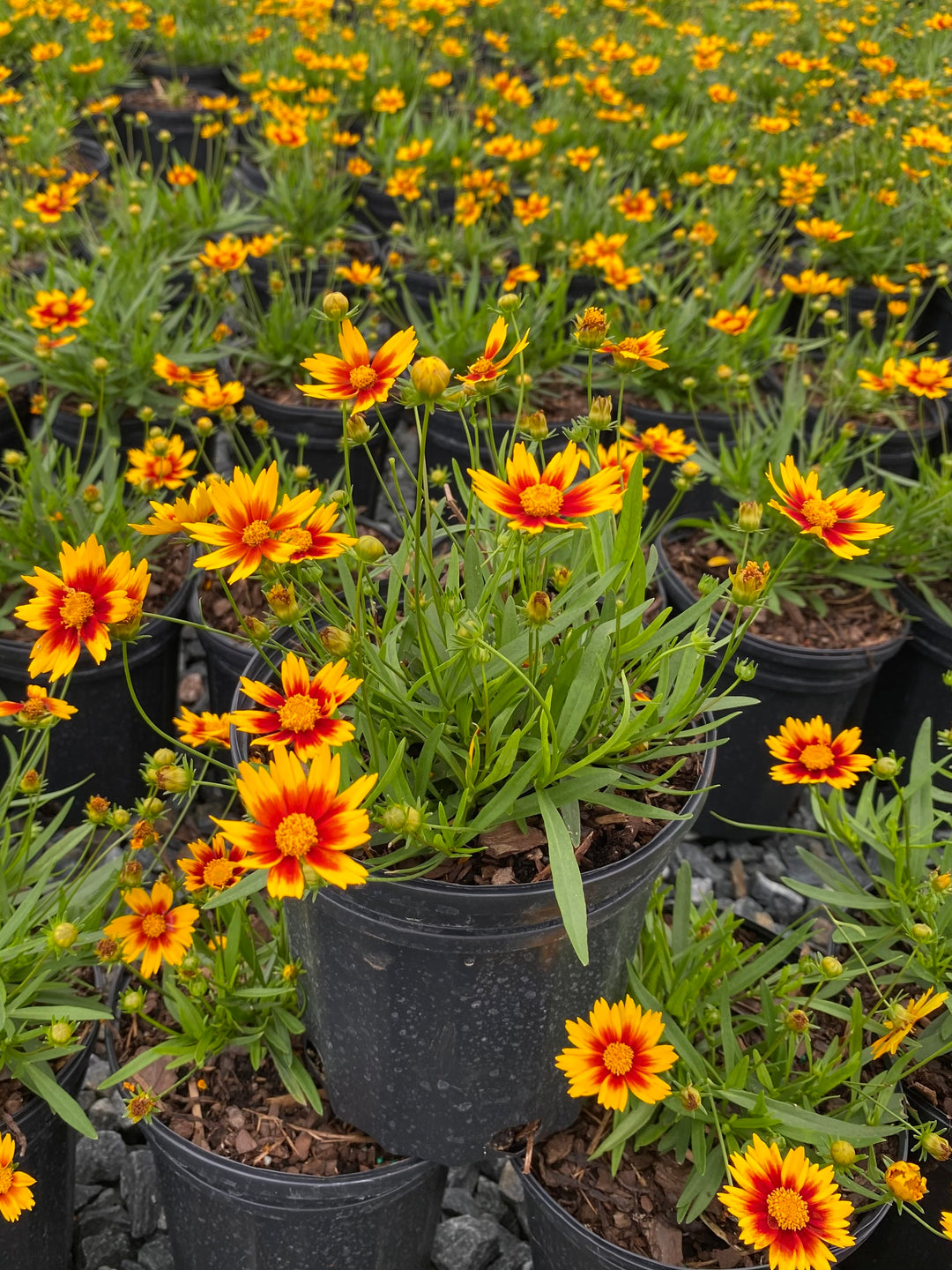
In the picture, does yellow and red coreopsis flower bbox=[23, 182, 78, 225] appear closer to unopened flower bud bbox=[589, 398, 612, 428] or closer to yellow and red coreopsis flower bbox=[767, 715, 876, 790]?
unopened flower bud bbox=[589, 398, 612, 428]

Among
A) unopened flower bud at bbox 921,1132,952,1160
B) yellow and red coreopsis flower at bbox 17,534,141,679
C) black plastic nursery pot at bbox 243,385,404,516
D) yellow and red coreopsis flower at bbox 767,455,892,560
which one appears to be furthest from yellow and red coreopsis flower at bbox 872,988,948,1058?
black plastic nursery pot at bbox 243,385,404,516

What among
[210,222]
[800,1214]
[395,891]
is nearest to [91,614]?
[395,891]

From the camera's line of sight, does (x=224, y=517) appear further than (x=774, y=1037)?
No

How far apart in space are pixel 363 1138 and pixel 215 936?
314mm

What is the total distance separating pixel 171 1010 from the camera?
125 centimetres

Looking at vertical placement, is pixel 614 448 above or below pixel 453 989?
above

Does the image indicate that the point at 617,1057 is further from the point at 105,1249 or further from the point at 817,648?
the point at 817,648

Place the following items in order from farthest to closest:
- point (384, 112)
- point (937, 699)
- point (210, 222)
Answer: point (384, 112)
point (210, 222)
point (937, 699)

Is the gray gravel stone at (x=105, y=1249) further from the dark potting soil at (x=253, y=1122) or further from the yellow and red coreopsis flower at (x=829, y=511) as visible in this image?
the yellow and red coreopsis flower at (x=829, y=511)

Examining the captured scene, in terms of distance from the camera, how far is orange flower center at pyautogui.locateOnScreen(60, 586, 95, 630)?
3.04 ft

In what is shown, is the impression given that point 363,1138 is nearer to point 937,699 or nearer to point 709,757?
point 709,757

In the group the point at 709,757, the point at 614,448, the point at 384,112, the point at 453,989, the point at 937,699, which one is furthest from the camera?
the point at 384,112

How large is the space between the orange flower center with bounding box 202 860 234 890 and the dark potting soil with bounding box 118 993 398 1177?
0.92 ft

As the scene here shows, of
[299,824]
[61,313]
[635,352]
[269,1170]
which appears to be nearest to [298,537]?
[299,824]
